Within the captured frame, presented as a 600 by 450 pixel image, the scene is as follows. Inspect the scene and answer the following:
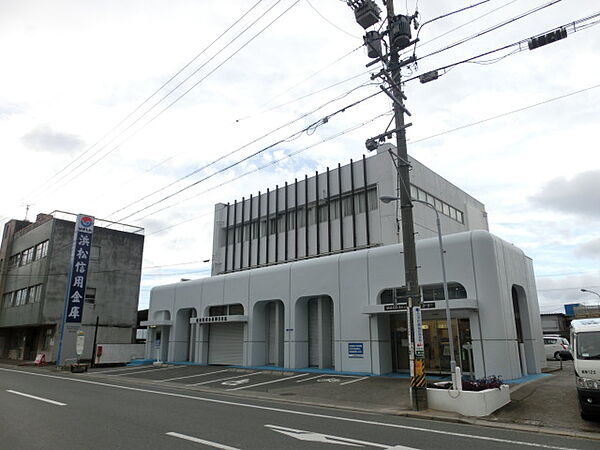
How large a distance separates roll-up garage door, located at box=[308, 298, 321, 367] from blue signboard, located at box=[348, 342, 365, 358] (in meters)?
3.49

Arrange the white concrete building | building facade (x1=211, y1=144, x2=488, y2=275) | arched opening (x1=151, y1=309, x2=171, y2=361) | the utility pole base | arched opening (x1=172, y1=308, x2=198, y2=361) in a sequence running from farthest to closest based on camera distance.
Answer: arched opening (x1=151, y1=309, x2=171, y2=361)
arched opening (x1=172, y1=308, x2=198, y2=361)
building facade (x1=211, y1=144, x2=488, y2=275)
the white concrete building
the utility pole base

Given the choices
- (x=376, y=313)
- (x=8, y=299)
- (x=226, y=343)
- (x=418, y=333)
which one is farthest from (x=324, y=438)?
(x=8, y=299)

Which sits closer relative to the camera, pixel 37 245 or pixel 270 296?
pixel 270 296

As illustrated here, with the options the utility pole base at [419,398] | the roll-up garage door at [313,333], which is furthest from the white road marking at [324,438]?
the roll-up garage door at [313,333]

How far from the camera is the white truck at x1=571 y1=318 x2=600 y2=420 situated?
9578 mm

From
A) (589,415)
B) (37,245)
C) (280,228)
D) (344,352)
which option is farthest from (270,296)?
(37,245)

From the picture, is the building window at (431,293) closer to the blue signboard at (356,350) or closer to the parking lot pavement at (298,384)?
the blue signboard at (356,350)

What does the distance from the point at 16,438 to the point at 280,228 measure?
87.2 feet

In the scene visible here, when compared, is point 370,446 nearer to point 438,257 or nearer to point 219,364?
point 438,257

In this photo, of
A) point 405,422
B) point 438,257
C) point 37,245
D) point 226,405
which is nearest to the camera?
point 405,422

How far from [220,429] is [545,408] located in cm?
919

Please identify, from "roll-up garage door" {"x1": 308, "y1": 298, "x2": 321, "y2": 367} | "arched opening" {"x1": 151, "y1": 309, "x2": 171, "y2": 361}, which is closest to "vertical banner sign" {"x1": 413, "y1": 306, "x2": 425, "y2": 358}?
"roll-up garage door" {"x1": 308, "y1": 298, "x2": 321, "y2": 367}

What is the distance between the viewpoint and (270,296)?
25.3 metres

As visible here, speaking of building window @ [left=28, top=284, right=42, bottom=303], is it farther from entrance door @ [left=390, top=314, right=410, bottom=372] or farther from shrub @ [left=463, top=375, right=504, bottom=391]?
shrub @ [left=463, top=375, right=504, bottom=391]
